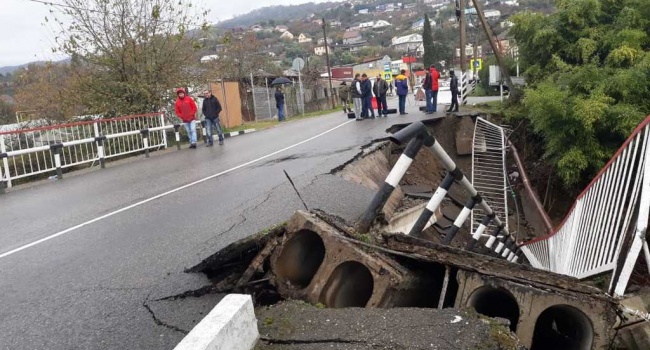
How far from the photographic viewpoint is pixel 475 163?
561 inches

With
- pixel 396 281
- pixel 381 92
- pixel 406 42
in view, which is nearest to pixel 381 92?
pixel 381 92

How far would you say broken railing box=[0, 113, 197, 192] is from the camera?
472 inches

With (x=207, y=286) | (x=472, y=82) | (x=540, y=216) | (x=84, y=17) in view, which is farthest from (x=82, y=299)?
(x=472, y=82)

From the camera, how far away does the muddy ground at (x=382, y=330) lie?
307 centimetres

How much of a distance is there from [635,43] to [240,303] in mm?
12417

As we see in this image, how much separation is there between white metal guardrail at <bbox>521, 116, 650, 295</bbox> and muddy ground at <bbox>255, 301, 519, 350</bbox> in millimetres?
1407

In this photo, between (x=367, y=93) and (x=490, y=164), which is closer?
(x=490, y=164)

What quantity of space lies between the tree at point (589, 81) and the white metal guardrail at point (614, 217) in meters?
5.49

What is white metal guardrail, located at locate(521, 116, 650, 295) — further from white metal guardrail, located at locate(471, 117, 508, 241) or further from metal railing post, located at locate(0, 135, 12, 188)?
metal railing post, located at locate(0, 135, 12, 188)

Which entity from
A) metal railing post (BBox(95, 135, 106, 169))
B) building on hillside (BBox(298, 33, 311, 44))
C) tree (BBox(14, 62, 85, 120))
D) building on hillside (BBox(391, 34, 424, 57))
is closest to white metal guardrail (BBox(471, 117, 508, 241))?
metal railing post (BBox(95, 135, 106, 169))

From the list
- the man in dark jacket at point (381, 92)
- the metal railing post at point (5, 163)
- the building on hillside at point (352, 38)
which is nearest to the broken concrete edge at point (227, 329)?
the metal railing post at point (5, 163)

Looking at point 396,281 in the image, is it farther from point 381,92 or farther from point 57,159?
point 381,92

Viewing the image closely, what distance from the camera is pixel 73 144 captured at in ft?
43.6

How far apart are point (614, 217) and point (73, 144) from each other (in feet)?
40.7
